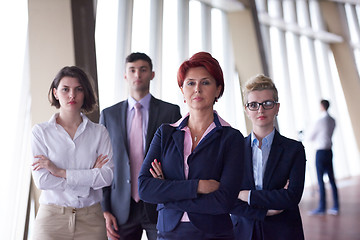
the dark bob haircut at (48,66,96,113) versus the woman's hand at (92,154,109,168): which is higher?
the dark bob haircut at (48,66,96,113)

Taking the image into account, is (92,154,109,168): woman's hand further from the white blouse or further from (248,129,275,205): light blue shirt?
(248,129,275,205): light blue shirt

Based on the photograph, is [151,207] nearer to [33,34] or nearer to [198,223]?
[198,223]

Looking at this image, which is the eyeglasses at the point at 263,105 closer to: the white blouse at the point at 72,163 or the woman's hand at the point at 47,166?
the white blouse at the point at 72,163

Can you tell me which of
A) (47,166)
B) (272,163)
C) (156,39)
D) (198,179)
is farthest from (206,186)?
(156,39)

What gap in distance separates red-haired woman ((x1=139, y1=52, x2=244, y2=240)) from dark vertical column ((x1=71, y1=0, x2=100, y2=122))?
188 cm

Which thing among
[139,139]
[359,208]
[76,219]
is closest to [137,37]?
[139,139]

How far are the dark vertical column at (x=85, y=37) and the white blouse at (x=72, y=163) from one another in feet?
4.18

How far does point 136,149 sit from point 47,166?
0.73 m

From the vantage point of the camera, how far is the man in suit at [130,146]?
105 inches

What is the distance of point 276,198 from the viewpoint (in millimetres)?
→ 2158

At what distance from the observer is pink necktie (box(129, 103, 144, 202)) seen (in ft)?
8.90

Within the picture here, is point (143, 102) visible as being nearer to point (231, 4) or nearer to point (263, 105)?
point (263, 105)

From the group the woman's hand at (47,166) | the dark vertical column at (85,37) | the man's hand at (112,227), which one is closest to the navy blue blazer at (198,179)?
the woman's hand at (47,166)

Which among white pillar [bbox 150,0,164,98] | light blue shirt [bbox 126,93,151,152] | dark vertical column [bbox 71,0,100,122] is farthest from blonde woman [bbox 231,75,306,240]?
white pillar [bbox 150,0,164,98]
